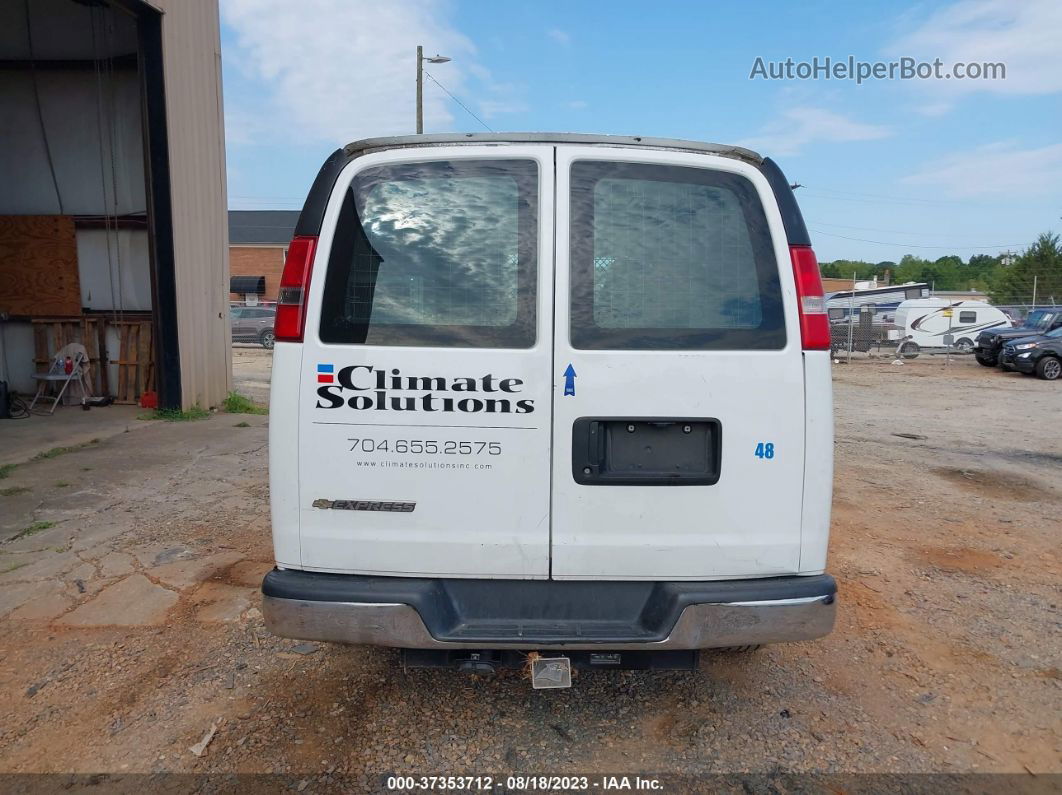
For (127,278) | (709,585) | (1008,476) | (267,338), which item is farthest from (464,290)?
(267,338)

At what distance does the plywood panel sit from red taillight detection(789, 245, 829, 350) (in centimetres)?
1104

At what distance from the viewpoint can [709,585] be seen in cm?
265

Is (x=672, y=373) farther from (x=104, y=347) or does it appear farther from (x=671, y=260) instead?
(x=104, y=347)

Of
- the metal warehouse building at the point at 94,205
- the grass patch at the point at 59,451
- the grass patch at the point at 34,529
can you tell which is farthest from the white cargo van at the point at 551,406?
the metal warehouse building at the point at 94,205

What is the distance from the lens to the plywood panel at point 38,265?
10.5 meters

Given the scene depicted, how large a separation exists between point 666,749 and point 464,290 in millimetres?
1968

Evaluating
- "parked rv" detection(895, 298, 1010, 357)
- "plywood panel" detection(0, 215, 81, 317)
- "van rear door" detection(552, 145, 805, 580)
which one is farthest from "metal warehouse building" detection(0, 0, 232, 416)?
"parked rv" detection(895, 298, 1010, 357)

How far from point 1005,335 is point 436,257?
878 inches

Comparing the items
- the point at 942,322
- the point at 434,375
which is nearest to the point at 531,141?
the point at 434,375

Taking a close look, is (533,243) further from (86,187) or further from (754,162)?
(86,187)

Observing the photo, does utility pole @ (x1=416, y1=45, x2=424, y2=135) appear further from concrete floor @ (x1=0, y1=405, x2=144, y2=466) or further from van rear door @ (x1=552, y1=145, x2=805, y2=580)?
van rear door @ (x1=552, y1=145, x2=805, y2=580)

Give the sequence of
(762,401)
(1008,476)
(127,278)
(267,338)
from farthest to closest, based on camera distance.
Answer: (267,338) → (127,278) → (1008,476) → (762,401)

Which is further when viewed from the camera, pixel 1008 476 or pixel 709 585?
pixel 1008 476

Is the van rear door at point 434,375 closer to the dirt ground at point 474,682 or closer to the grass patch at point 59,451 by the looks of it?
the dirt ground at point 474,682
